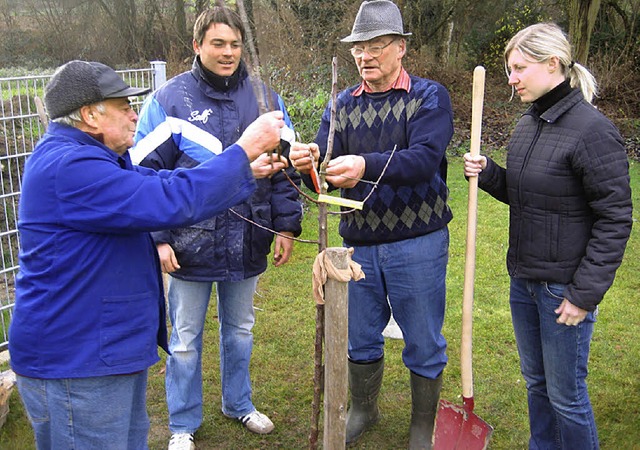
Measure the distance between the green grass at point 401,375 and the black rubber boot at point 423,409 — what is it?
173 mm

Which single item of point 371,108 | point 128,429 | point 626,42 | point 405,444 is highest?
point 626,42

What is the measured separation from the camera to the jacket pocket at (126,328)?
7.07 feet

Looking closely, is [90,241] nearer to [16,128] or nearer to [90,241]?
[90,241]

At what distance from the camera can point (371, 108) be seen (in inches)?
118

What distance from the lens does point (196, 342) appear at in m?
3.31

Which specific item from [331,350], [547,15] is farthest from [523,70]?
[547,15]

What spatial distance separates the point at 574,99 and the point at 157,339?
1979mm

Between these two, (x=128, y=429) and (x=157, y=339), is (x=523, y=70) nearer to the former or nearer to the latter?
(x=157, y=339)

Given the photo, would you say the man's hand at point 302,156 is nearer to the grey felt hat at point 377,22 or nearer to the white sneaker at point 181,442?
the grey felt hat at point 377,22

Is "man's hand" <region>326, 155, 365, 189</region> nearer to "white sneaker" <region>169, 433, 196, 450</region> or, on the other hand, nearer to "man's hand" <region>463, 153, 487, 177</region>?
"man's hand" <region>463, 153, 487, 177</region>

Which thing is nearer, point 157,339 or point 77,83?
point 77,83

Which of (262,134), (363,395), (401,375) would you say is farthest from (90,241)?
(401,375)

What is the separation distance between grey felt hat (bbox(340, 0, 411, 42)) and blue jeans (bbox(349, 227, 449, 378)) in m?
1.00

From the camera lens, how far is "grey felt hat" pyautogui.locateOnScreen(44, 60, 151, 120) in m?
2.08
